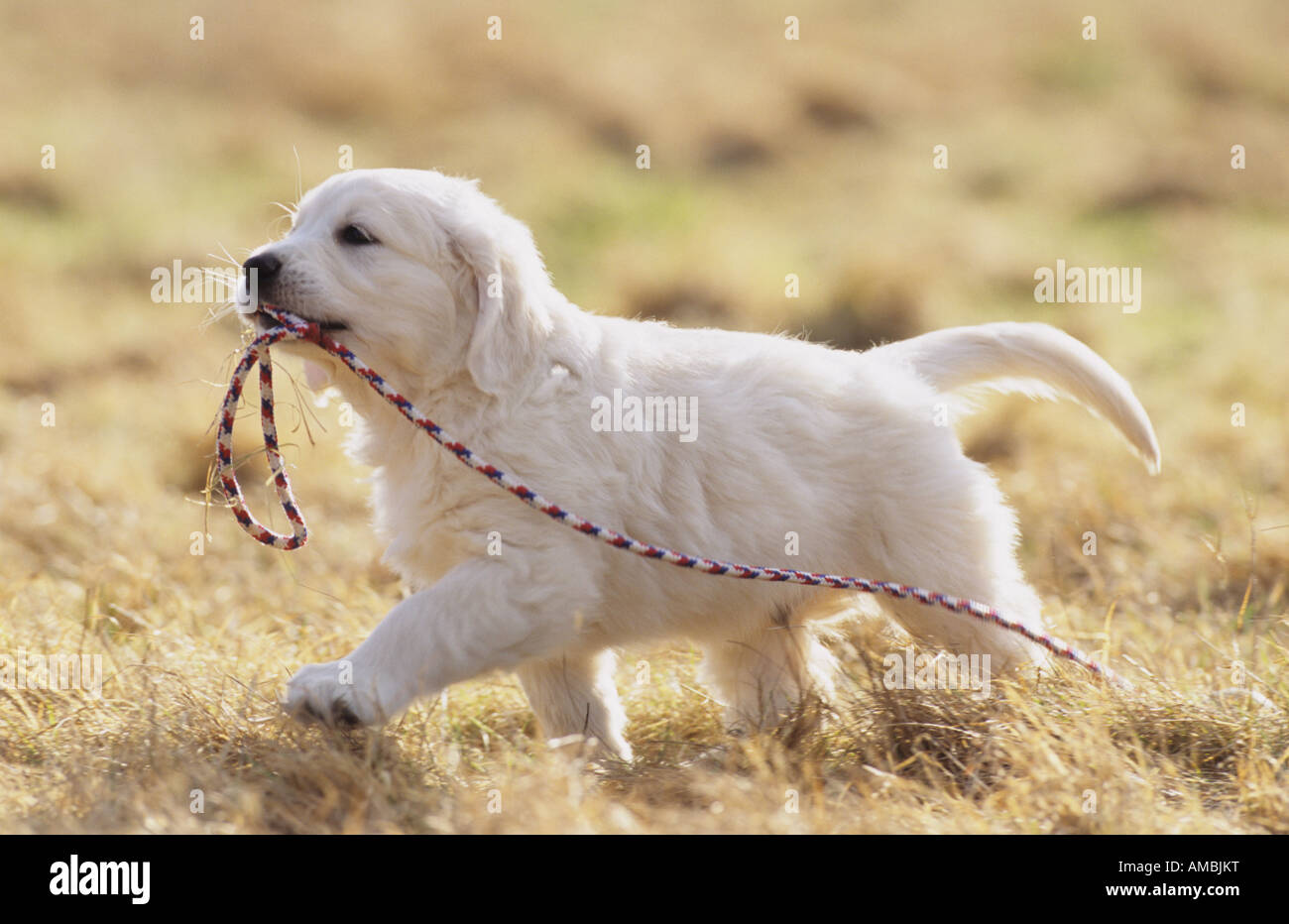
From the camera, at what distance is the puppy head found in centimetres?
330

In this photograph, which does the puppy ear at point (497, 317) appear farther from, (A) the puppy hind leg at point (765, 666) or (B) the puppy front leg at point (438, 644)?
(A) the puppy hind leg at point (765, 666)

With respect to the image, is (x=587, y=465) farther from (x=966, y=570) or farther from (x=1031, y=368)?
(x=1031, y=368)

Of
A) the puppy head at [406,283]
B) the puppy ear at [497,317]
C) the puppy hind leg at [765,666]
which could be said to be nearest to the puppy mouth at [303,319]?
the puppy head at [406,283]

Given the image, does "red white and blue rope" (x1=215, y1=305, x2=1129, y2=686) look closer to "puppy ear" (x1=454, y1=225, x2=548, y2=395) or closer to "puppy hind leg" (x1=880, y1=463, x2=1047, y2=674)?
"puppy hind leg" (x1=880, y1=463, x2=1047, y2=674)

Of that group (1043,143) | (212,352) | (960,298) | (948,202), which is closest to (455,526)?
(212,352)

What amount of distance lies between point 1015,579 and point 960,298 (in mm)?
5737

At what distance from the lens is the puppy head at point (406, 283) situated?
10.8ft

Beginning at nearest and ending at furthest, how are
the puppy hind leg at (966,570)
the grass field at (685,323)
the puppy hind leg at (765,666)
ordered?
the grass field at (685,323) → the puppy hind leg at (966,570) → the puppy hind leg at (765,666)

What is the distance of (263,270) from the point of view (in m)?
3.28

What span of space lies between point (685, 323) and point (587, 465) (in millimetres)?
5561

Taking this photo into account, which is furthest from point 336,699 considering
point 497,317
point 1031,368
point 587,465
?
point 1031,368

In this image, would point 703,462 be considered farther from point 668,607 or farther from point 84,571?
point 84,571

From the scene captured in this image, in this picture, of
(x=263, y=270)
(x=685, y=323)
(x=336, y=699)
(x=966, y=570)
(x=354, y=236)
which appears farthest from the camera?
(x=685, y=323)
